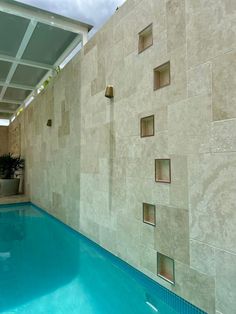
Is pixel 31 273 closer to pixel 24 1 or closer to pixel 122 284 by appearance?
pixel 122 284

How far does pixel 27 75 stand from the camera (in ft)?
24.4

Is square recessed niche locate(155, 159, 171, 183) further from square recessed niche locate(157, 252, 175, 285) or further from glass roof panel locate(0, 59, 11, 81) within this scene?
glass roof panel locate(0, 59, 11, 81)

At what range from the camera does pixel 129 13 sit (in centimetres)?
321

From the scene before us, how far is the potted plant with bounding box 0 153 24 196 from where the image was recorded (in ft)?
27.9

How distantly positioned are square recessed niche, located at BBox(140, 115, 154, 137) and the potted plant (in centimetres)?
688

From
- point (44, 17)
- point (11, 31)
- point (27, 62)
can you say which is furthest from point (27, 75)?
point (44, 17)

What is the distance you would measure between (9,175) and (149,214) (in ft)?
23.7

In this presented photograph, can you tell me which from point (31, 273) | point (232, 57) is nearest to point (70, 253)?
point (31, 273)

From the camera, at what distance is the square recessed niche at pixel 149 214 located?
9.11 ft

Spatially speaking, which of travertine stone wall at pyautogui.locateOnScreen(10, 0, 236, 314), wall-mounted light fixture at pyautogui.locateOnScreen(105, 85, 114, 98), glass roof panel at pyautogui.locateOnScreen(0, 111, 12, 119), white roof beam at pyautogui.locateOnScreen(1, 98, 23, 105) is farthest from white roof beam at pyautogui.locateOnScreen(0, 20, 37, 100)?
glass roof panel at pyautogui.locateOnScreen(0, 111, 12, 119)

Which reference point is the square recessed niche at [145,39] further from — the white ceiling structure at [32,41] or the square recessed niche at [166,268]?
the white ceiling structure at [32,41]

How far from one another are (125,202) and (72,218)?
1.99 meters

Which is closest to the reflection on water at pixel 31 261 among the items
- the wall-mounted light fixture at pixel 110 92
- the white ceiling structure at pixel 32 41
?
the wall-mounted light fixture at pixel 110 92

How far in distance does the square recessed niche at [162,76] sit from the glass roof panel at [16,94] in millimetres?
7223
